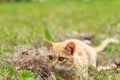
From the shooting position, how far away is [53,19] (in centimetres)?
1112

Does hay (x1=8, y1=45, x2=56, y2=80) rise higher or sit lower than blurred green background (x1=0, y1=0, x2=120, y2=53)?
Result: higher

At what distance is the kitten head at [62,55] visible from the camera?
4.71 meters

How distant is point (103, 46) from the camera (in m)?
6.85

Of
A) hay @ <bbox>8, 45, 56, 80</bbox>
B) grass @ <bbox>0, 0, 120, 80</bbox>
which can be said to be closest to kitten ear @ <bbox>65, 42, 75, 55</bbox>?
hay @ <bbox>8, 45, 56, 80</bbox>

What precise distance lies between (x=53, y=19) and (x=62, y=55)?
6.41 m

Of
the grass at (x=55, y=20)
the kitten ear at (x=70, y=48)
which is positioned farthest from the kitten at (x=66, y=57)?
the grass at (x=55, y=20)

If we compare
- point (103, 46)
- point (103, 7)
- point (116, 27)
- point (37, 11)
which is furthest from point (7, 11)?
point (103, 46)

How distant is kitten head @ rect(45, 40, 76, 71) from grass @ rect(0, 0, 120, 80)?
0.98 metres

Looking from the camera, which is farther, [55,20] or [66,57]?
[55,20]

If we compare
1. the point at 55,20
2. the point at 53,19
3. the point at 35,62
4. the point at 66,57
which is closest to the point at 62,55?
the point at 66,57

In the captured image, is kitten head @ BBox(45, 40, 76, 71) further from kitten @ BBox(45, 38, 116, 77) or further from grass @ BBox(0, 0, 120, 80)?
grass @ BBox(0, 0, 120, 80)

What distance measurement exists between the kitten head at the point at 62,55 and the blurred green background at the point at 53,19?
3.42ft

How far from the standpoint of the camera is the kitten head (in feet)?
15.4

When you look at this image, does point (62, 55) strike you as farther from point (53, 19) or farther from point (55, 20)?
point (53, 19)
